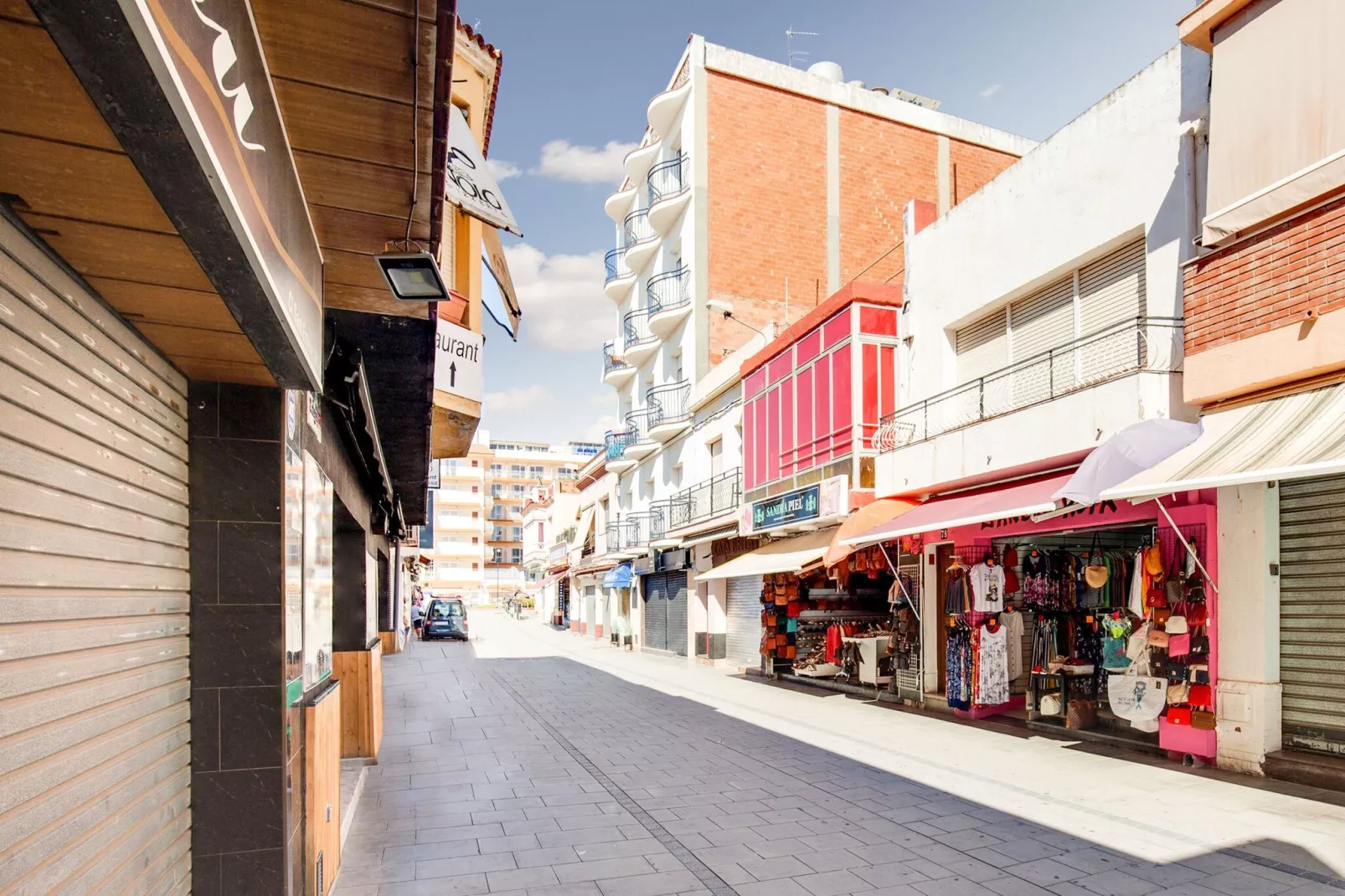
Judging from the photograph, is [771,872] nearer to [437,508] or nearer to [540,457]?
[437,508]

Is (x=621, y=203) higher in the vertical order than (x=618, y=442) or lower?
higher

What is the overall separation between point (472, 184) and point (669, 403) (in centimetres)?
2156

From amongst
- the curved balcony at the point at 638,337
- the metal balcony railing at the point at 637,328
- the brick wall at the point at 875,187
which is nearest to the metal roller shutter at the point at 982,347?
the brick wall at the point at 875,187

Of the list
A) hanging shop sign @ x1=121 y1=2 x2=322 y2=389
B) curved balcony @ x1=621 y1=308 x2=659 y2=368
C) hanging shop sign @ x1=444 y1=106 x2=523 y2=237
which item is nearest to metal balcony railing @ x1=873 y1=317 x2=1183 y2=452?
hanging shop sign @ x1=444 y1=106 x2=523 y2=237

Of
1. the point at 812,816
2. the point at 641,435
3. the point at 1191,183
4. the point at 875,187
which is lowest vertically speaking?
the point at 812,816

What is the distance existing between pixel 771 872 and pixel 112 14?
5.78 metres

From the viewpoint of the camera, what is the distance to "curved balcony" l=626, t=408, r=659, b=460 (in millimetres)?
29516

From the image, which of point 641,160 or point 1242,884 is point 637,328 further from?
point 1242,884

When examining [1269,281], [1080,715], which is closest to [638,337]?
A: [1080,715]

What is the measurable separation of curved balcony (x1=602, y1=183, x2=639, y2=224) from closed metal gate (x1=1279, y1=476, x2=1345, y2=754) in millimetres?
28041

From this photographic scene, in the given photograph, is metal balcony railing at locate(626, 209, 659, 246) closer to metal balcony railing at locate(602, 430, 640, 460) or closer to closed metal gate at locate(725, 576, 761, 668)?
metal balcony railing at locate(602, 430, 640, 460)

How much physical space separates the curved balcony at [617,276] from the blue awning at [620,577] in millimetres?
11004

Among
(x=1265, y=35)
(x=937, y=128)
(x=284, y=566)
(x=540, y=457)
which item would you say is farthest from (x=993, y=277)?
(x=540, y=457)

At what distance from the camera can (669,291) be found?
27828 mm
